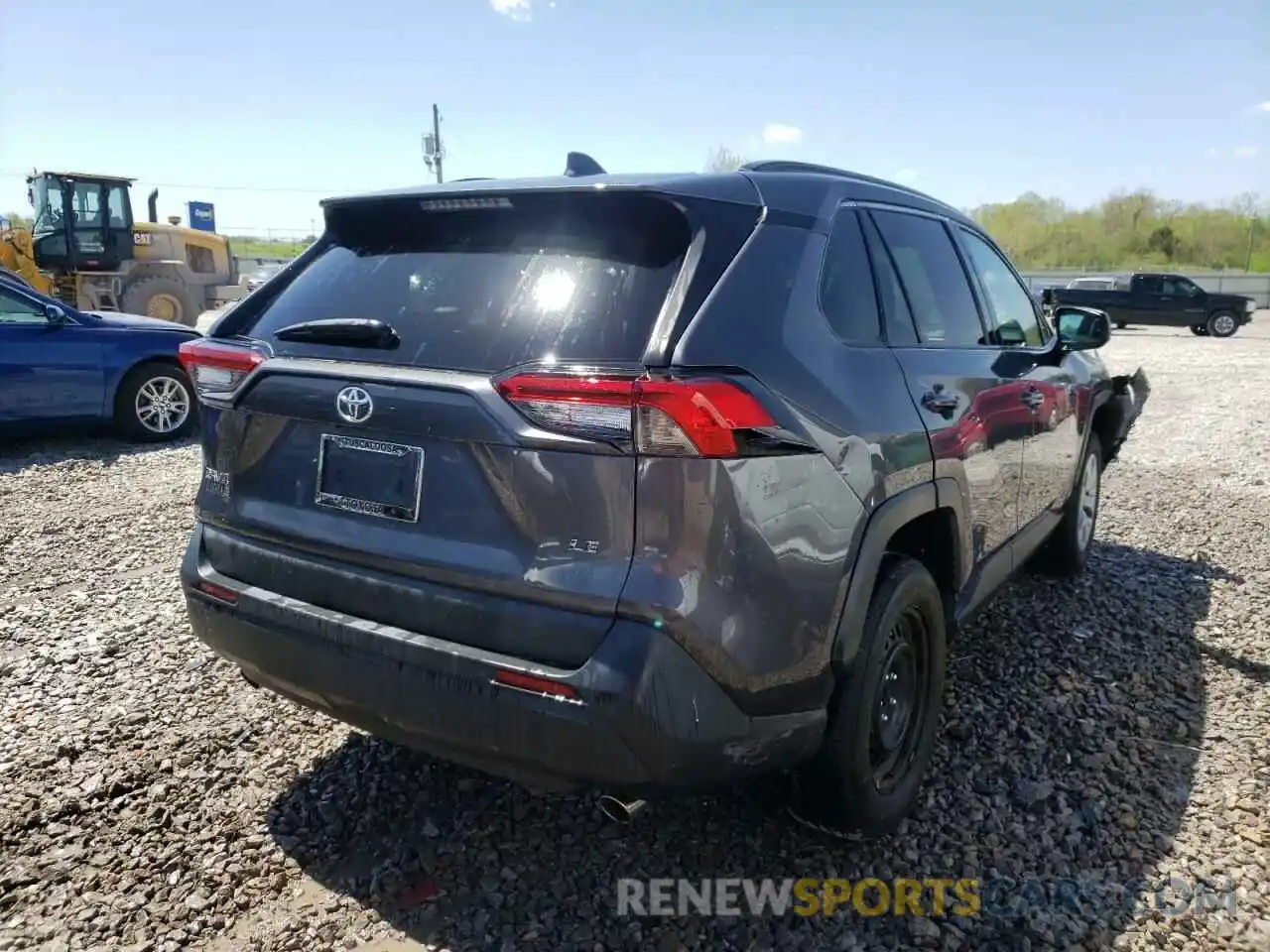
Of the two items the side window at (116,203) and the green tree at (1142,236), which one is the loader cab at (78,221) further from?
the green tree at (1142,236)

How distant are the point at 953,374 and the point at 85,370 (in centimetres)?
758

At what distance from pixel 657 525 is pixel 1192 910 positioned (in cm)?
184

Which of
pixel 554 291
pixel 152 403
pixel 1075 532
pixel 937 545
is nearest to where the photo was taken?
pixel 554 291

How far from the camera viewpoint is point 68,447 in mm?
8219

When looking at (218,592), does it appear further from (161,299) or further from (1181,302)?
(1181,302)

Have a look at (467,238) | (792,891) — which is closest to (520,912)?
(792,891)

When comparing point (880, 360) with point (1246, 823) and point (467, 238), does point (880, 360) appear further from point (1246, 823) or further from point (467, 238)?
point (1246, 823)

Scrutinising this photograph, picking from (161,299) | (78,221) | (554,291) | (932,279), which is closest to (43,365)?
(554,291)

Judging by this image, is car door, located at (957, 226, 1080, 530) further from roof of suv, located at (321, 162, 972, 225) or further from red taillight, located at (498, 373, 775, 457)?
red taillight, located at (498, 373, 775, 457)

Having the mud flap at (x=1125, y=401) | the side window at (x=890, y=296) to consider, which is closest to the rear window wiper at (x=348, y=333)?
the side window at (x=890, y=296)

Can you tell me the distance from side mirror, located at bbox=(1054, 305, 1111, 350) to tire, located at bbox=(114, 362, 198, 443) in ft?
24.4

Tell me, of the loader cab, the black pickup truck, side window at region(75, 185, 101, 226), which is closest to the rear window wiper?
the loader cab

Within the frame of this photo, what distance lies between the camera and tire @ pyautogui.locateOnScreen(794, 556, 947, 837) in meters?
2.43

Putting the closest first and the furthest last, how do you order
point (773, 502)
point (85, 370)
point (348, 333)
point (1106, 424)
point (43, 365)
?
point (773, 502) < point (348, 333) < point (1106, 424) < point (43, 365) < point (85, 370)
